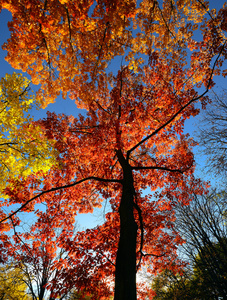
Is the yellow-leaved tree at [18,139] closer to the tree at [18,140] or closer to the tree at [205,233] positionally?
the tree at [18,140]

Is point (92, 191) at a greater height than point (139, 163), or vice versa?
point (139, 163)

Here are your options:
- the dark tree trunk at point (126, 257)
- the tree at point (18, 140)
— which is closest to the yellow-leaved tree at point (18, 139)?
the tree at point (18, 140)

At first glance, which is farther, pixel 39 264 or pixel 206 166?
pixel 39 264

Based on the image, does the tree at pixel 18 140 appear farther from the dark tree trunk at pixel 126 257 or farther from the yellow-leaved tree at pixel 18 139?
the dark tree trunk at pixel 126 257

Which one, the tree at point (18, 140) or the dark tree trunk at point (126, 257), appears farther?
the tree at point (18, 140)

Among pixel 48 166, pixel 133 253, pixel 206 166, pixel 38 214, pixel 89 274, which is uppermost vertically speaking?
pixel 48 166

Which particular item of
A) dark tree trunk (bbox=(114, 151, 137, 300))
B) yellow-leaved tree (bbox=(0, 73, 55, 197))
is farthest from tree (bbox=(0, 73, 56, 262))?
dark tree trunk (bbox=(114, 151, 137, 300))

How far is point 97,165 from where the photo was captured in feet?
29.1

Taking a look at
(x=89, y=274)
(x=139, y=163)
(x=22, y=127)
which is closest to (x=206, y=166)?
(x=139, y=163)

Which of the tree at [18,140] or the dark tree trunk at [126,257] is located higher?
the tree at [18,140]

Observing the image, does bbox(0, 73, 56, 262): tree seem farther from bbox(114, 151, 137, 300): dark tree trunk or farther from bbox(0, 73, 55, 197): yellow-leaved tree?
bbox(114, 151, 137, 300): dark tree trunk

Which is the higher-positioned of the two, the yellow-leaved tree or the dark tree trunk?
the yellow-leaved tree

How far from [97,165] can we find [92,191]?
1.65 m

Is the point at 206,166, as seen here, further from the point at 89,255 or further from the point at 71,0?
the point at 71,0
